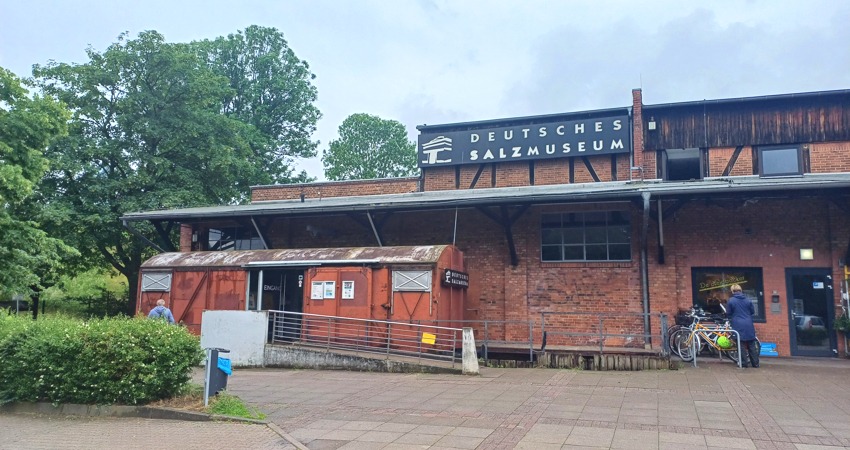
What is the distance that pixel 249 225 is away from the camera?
63.9ft

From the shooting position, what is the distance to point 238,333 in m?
13.5

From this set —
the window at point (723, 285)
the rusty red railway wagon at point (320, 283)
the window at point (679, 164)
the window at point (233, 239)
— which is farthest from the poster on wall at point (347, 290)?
the window at point (679, 164)

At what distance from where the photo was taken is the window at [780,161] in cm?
1605

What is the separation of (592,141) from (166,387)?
1342 centimetres

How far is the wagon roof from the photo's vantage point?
14328 millimetres

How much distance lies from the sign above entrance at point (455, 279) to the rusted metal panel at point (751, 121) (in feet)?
21.0

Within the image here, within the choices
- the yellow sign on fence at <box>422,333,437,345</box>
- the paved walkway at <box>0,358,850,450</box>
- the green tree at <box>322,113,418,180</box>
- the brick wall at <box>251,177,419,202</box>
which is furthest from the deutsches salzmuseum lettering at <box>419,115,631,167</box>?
the green tree at <box>322,113,418,180</box>

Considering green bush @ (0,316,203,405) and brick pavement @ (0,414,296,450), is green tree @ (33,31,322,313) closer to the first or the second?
green bush @ (0,316,203,405)

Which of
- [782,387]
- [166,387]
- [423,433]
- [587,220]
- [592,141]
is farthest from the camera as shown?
[592,141]

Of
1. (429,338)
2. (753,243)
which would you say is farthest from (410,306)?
(753,243)

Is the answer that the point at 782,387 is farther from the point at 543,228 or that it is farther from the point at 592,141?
the point at 592,141

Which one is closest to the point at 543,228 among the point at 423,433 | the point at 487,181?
the point at 487,181

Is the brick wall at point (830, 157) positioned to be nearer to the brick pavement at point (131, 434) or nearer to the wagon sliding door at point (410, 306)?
the wagon sliding door at point (410, 306)

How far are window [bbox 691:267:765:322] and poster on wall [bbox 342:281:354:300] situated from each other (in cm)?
824
